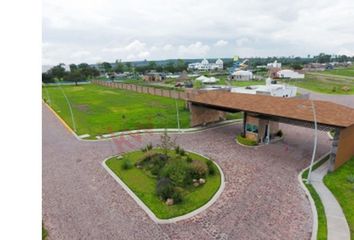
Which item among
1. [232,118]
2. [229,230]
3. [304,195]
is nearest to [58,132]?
[232,118]

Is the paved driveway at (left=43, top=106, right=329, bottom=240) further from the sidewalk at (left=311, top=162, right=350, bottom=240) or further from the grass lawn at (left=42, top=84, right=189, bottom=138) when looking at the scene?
the grass lawn at (left=42, top=84, right=189, bottom=138)

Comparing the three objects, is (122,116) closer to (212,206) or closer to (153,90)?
(153,90)

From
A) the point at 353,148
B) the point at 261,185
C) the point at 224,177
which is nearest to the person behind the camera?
the point at 261,185

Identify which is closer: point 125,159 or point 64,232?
point 64,232

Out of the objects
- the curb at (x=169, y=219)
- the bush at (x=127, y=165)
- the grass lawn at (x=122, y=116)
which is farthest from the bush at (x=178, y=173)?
the grass lawn at (x=122, y=116)

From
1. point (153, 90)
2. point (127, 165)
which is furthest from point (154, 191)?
point (153, 90)

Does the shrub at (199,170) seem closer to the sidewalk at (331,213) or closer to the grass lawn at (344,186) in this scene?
the sidewalk at (331,213)

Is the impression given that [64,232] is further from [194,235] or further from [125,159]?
[125,159]

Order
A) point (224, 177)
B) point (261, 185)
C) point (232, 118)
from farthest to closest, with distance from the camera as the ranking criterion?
point (232, 118) → point (224, 177) → point (261, 185)
